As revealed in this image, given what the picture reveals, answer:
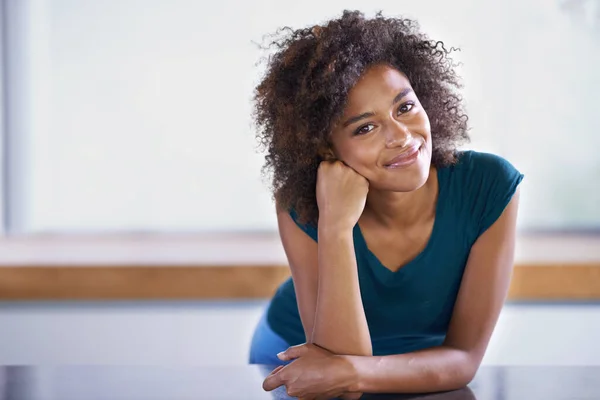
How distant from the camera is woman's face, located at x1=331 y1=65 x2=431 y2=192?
56.6 inches

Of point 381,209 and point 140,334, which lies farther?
point 140,334

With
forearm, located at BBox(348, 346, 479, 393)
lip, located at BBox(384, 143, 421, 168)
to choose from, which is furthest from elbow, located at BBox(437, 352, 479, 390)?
lip, located at BBox(384, 143, 421, 168)

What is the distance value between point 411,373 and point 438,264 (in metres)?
0.31

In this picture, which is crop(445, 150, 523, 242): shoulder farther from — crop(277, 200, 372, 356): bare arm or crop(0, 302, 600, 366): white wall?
crop(0, 302, 600, 366): white wall

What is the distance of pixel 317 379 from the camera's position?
1245mm

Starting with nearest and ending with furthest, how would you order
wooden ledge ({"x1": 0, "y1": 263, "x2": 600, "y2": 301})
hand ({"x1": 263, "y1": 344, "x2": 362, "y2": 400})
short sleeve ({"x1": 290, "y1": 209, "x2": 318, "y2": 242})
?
hand ({"x1": 263, "y1": 344, "x2": 362, "y2": 400})
short sleeve ({"x1": 290, "y1": 209, "x2": 318, "y2": 242})
wooden ledge ({"x1": 0, "y1": 263, "x2": 600, "y2": 301})

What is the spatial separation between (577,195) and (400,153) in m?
1.31

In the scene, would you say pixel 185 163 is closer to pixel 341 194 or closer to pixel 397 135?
pixel 341 194

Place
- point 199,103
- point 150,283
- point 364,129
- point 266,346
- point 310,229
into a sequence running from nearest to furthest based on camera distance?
point 364,129 < point 310,229 < point 266,346 < point 150,283 < point 199,103

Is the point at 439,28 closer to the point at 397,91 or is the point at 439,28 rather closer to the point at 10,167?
the point at 397,91

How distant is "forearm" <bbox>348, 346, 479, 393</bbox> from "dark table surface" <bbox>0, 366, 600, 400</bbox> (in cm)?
2

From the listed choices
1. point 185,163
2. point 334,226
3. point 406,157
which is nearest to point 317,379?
point 334,226

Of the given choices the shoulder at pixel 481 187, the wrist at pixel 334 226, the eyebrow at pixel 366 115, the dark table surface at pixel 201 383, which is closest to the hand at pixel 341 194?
the wrist at pixel 334 226

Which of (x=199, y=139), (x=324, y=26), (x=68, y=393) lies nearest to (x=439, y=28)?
(x=199, y=139)
